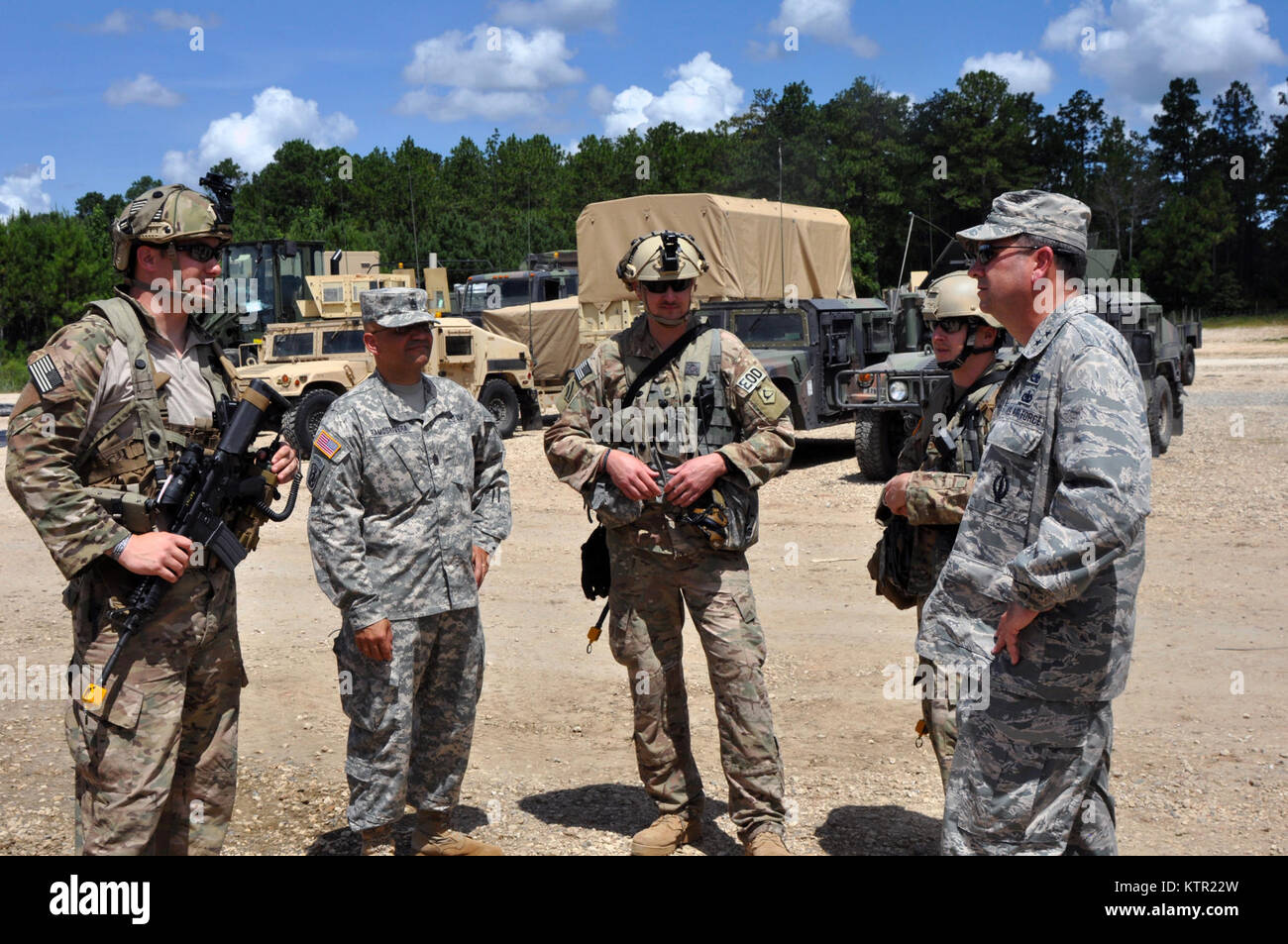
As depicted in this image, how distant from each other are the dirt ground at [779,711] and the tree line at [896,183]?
28.2 m

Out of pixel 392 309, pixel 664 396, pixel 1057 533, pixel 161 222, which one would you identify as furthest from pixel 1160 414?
pixel 161 222

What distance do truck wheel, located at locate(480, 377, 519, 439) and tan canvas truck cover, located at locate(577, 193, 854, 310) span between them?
5.47 feet

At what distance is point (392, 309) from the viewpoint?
364 centimetres

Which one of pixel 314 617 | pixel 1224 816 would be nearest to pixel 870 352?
pixel 314 617

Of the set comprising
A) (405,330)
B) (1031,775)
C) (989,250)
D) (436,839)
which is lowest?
(436,839)

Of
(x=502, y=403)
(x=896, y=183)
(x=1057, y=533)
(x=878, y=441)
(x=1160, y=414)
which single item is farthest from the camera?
(x=896, y=183)

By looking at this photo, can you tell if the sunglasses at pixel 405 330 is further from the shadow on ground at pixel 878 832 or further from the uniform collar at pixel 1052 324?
the shadow on ground at pixel 878 832

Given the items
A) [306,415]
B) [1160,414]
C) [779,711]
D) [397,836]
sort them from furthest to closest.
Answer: [306,415] < [1160,414] < [779,711] < [397,836]

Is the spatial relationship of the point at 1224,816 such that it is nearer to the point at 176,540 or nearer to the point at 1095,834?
the point at 1095,834

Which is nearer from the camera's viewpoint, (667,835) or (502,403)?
(667,835)

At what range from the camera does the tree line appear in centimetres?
4322

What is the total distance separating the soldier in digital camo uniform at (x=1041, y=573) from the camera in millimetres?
2436

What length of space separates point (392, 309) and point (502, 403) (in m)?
12.8

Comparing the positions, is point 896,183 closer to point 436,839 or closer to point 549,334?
point 549,334
